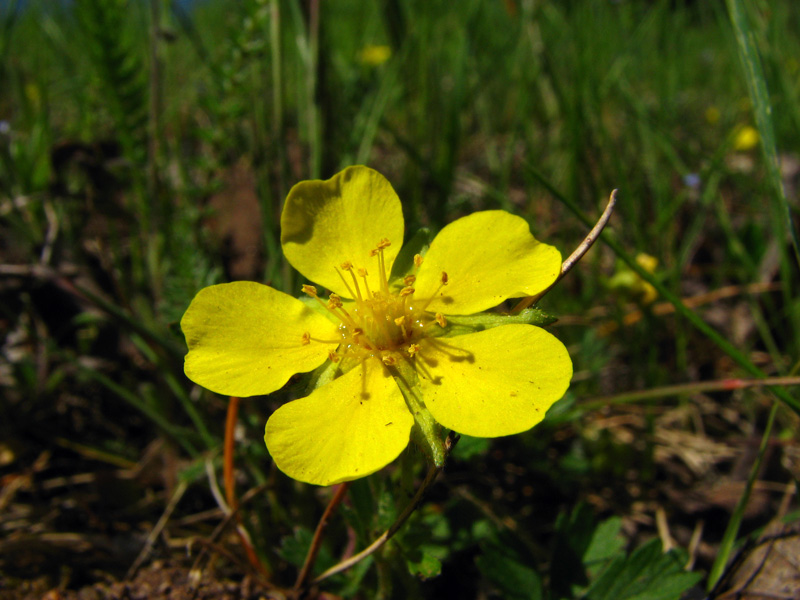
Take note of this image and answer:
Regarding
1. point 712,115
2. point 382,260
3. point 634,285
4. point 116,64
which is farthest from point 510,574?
point 712,115

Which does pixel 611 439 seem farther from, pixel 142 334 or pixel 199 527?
pixel 142 334

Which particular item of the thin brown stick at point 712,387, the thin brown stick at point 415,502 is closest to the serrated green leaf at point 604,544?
the thin brown stick at point 712,387

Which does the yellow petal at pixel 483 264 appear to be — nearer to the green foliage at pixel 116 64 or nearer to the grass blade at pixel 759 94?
the grass blade at pixel 759 94

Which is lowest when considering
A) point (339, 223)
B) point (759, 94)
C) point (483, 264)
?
point (483, 264)

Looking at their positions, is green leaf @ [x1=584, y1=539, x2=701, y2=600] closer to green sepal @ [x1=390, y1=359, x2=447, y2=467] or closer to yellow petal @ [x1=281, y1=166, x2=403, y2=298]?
green sepal @ [x1=390, y1=359, x2=447, y2=467]

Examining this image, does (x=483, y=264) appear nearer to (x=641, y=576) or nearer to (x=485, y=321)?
(x=485, y=321)

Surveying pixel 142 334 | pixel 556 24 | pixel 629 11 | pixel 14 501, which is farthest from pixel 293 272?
pixel 629 11

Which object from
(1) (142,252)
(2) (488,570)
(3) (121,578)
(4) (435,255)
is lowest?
(3) (121,578)
